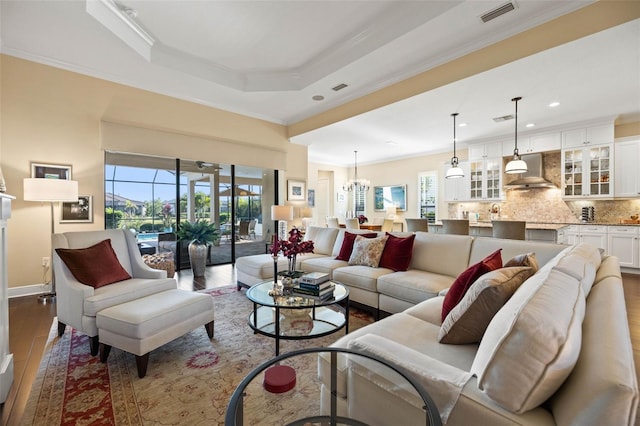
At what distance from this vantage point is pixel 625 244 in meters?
4.96

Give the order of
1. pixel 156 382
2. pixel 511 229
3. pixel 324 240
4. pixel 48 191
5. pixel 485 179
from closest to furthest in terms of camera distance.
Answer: pixel 156 382, pixel 48 191, pixel 511 229, pixel 324 240, pixel 485 179

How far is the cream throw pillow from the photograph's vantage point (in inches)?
134

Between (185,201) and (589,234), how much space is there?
7526 millimetres

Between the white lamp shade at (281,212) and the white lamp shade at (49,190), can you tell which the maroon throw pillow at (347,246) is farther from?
the white lamp shade at (49,190)

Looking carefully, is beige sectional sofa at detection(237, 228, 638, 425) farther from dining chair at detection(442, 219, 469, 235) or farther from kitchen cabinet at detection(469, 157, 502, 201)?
kitchen cabinet at detection(469, 157, 502, 201)

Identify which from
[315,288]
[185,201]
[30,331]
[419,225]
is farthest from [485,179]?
[30,331]

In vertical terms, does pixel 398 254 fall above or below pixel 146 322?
above

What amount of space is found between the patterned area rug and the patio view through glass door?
2.58 metres

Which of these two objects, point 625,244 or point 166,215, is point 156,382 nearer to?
point 166,215

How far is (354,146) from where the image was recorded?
749 cm

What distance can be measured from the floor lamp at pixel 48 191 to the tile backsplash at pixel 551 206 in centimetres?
785

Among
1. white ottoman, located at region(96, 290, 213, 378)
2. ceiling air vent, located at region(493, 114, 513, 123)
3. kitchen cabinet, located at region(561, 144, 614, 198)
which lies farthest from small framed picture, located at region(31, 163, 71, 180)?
kitchen cabinet, located at region(561, 144, 614, 198)

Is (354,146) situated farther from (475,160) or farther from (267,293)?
(267,293)

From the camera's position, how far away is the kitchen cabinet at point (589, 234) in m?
5.12
